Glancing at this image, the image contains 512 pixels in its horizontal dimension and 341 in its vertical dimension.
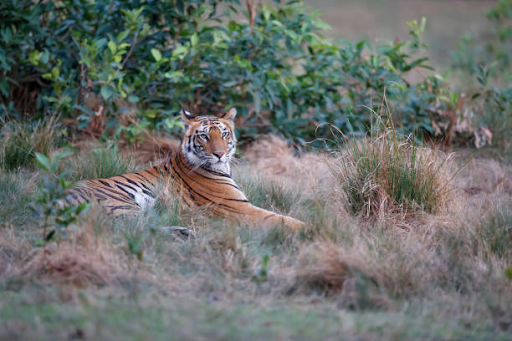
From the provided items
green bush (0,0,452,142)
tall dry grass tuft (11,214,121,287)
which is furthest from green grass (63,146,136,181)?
tall dry grass tuft (11,214,121,287)

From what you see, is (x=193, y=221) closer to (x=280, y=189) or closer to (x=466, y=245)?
(x=280, y=189)

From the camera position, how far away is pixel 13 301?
3.11 m

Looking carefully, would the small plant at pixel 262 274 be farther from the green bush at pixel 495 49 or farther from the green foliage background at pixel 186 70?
the green bush at pixel 495 49

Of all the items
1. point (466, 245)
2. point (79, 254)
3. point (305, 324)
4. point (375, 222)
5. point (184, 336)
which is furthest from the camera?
point (375, 222)

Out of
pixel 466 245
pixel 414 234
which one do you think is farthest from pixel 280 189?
pixel 466 245

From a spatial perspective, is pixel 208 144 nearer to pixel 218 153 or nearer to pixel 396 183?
pixel 218 153

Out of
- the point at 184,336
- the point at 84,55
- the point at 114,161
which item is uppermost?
the point at 84,55

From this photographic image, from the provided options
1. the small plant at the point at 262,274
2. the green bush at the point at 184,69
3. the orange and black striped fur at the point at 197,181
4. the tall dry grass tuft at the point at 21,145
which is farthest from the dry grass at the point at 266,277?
the green bush at the point at 184,69

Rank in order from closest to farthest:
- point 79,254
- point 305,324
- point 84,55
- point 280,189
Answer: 1. point 305,324
2. point 79,254
3. point 280,189
4. point 84,55

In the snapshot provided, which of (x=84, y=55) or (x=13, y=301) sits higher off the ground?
(x=84, y=55)

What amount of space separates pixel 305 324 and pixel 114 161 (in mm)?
3353

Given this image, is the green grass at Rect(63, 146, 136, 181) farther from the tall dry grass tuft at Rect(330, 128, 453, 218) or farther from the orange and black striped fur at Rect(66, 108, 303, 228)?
the tall dry grass tuft at Rect(330, 128, 453, 218)

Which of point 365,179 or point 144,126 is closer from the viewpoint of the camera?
point 365,179

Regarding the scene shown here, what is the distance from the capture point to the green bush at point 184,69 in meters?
6.62
